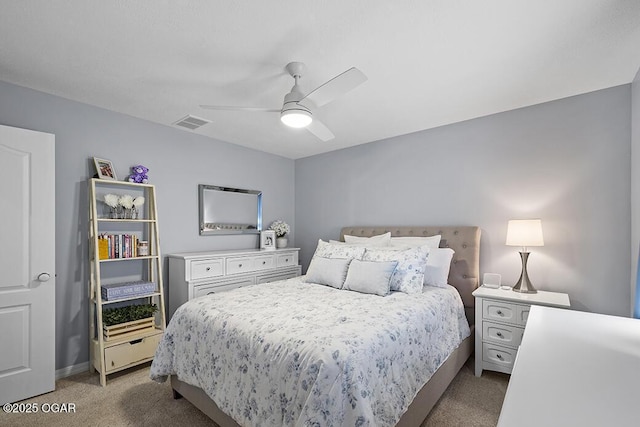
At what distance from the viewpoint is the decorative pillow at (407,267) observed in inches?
102

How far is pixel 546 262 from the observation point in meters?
2.80

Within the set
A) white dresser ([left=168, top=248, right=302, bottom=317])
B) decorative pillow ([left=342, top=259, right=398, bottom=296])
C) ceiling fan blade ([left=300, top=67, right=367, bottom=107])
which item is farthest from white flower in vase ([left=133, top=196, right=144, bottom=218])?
decorative pillow ([left=342, top=259, right=398, bottom=296])

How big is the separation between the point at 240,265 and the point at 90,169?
182 cm

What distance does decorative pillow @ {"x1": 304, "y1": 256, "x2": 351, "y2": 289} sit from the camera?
2.79 metres

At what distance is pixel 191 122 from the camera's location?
11.0ft

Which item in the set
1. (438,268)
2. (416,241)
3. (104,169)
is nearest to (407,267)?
(438,268)

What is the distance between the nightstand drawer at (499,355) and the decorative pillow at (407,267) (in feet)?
2.63

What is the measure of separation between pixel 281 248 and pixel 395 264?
2.30 m

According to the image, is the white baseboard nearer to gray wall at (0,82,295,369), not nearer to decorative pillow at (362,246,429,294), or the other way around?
gray wall at (0,82,295,369)

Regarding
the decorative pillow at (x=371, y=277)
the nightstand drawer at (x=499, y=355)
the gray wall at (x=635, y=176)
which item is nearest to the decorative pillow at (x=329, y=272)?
the decorative pillow at (x=371, y=277)

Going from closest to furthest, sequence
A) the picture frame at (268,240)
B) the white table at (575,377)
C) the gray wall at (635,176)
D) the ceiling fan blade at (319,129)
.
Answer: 1. the white table at (575,377)
2. the gray wall at (635,176)
3. the ceiling fan blade at (319,129)
4. the picture frame at (268,240)

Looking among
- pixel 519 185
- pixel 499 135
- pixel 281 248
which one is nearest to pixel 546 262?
pixel 519 185

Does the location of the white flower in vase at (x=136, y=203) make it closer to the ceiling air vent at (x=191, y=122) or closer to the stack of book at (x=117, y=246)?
the stack of book at (x=117, y=246)

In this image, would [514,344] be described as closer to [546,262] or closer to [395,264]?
[546,262]
